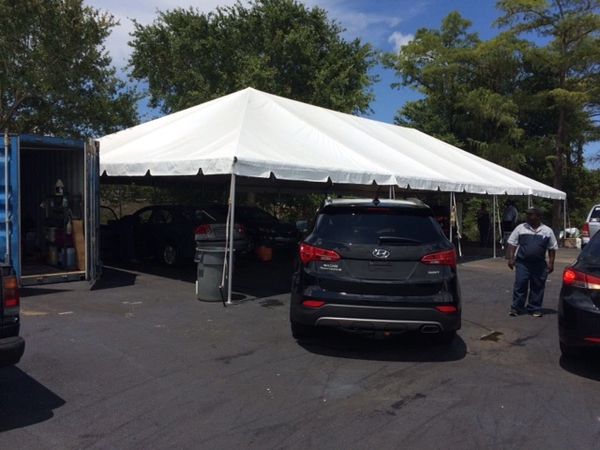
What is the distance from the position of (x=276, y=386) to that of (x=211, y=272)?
14.4 feet

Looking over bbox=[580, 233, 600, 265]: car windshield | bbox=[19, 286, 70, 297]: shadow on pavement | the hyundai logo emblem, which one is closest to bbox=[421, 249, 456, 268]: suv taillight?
the hyundai logo emblem

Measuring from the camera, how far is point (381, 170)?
12.1 m

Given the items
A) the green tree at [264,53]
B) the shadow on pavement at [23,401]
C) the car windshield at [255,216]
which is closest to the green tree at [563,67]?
the green tree at [264,53]

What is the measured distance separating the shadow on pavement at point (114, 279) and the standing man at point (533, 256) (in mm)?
7043

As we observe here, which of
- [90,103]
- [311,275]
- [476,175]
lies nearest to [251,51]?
[90,103]

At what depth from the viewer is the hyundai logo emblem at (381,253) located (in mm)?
5754

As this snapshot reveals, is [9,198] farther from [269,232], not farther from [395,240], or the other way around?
[269,232]

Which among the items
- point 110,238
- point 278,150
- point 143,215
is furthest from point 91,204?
point 110,238

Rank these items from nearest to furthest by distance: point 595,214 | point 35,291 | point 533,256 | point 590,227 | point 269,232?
point 533,256
point 35,291
point 269,232
point 590,227
point 595,214

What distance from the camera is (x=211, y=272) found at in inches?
367

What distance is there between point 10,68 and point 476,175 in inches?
592

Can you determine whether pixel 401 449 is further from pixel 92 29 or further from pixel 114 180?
pixel 92 29

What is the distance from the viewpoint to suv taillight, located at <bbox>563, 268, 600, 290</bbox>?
17.5ft

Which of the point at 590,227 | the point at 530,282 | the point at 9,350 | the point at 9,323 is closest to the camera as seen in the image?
the point at 9,350
